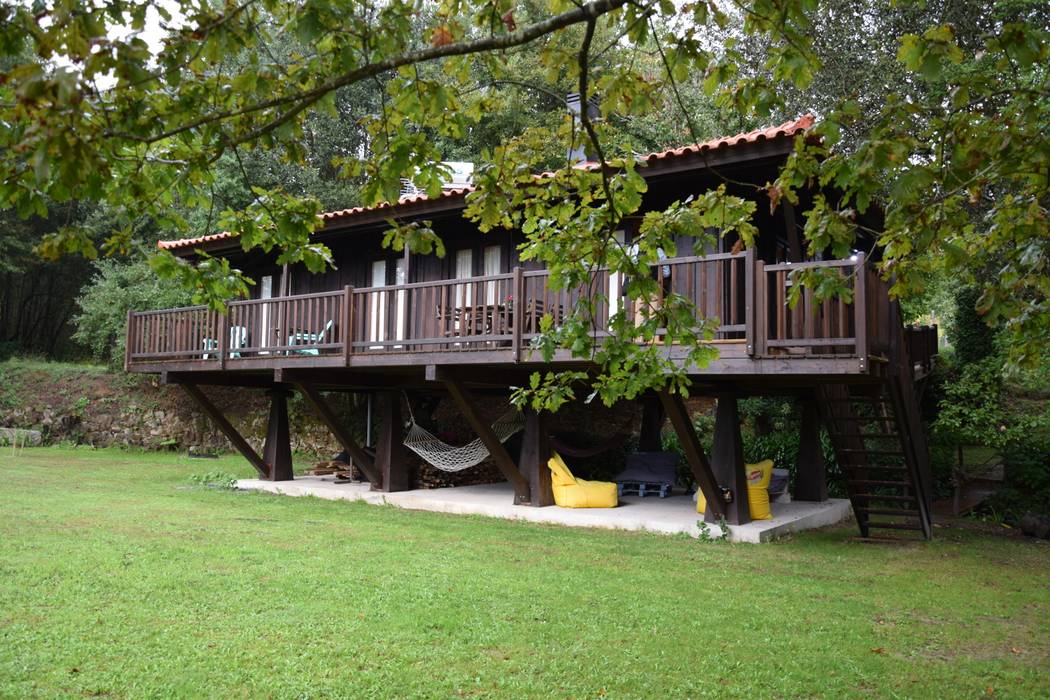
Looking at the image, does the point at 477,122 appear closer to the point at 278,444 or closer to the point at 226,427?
the point at 226,427

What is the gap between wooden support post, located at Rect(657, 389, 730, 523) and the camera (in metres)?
9.17

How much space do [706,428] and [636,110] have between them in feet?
46.3

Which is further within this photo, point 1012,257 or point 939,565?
point 939,565

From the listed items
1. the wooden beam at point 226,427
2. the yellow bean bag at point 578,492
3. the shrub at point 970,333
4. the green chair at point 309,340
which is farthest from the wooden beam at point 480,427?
the shrub at point 970,333

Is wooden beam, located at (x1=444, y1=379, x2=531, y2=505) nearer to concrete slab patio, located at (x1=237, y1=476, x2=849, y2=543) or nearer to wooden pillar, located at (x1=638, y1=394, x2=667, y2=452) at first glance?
concrete slab patio, located at (x1=237, y1=476, x2=849, y2=543)

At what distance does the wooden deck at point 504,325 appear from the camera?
26.5 ft

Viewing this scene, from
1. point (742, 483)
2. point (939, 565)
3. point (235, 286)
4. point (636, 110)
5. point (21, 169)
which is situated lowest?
point (939, 565)

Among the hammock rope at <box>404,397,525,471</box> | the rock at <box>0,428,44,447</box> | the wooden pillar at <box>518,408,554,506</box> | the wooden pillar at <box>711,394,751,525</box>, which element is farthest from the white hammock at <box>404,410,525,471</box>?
the rock at <box>0,428,44,447</box>

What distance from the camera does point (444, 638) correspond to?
17.2ft

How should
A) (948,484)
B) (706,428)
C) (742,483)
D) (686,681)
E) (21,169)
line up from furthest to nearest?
1. (706,428)
2. (948,484)
3. (742,483)
4. (686,681)
5. (21,169)

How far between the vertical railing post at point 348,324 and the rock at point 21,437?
14076 mm

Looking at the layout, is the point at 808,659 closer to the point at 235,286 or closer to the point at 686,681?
the point at 686,681

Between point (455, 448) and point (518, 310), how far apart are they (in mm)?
3809

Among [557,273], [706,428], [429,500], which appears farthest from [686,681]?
[706,428]
